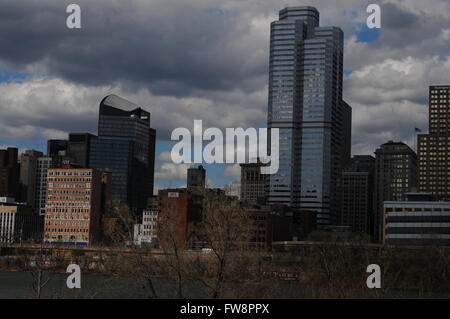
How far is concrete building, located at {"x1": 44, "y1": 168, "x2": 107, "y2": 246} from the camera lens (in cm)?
16900

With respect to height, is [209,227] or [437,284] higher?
[209,227]

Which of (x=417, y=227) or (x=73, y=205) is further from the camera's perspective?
(x=73, y=205)

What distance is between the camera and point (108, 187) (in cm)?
19050

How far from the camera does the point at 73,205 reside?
172 metres

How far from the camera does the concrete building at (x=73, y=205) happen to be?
16900 cm

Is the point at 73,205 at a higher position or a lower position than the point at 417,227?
higher

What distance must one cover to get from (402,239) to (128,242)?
86.3 m

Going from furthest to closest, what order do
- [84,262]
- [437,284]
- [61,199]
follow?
1. [61,199]
2. [84,262]
3. [437,284]

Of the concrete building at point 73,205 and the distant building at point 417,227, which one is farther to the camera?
the concrete building at point 73,205

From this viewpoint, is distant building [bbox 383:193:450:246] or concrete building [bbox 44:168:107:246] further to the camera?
concrete building [bbox 44:168:107:246]
